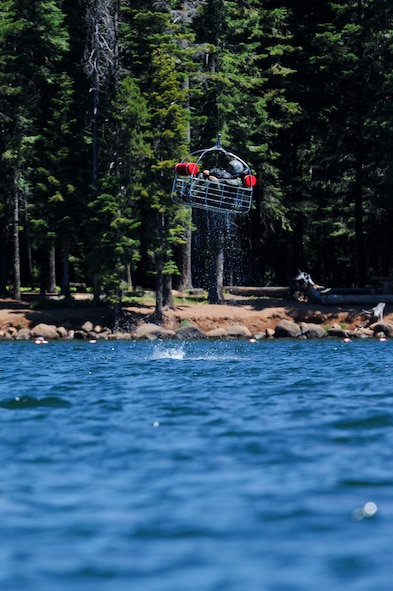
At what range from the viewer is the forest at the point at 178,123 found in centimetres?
4262

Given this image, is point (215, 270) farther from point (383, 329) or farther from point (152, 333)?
point (383, 329)

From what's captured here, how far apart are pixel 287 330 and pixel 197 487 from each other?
104ft

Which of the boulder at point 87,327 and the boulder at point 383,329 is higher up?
the boulder at point 87,327

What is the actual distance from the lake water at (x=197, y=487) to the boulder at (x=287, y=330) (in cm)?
2160

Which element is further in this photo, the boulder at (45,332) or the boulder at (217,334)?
the boulder at (45,332)

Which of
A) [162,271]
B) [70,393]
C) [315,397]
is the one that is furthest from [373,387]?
[162,271]

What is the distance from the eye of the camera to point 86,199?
45250mm

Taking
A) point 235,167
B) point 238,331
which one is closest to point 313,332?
Result: point 238,331

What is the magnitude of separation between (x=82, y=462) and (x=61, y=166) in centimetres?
3668

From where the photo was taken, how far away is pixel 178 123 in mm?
42031

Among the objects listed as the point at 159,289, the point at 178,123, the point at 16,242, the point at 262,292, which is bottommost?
the point at 262,292

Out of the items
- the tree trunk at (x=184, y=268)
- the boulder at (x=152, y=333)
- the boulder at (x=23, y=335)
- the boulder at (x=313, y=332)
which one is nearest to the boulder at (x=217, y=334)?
the boulder at (x=152, y=333)

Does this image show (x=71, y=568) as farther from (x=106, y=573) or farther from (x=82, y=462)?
(x=82, y=462)

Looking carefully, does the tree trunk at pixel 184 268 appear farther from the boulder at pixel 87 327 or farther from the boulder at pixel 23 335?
the boulder at pixel 23 335
